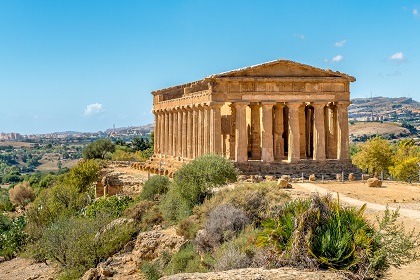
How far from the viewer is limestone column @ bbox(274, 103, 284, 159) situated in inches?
1674

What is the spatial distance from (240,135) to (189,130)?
7161mm

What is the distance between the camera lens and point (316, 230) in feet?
44.2

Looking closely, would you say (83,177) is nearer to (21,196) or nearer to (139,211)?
(139,211)

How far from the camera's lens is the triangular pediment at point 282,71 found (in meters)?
37.3

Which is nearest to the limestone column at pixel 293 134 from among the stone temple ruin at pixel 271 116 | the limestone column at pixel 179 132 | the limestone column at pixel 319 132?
the stone temple ruin at pixel 271 116

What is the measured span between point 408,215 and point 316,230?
10781 mm

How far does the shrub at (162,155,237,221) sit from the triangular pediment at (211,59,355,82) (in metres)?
10.8

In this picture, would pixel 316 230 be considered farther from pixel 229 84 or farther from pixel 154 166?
pixel 154 166

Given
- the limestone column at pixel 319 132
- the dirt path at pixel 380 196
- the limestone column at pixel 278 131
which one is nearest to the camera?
the dirt path at pixel 380 196

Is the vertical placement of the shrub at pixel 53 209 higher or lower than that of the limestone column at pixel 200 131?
lower

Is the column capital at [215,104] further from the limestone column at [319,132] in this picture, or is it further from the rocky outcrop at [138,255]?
the rocky outcrop at [138,255]

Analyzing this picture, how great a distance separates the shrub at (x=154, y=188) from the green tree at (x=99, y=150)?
1686 inches

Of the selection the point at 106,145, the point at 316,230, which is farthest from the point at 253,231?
the point at 106,145

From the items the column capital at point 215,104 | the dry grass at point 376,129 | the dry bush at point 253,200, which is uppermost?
the dry grass at point 376,129
